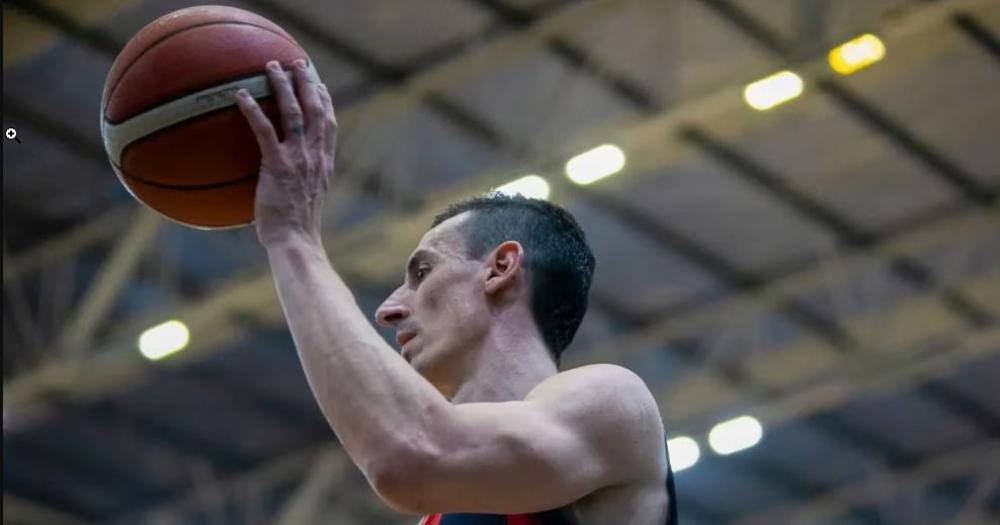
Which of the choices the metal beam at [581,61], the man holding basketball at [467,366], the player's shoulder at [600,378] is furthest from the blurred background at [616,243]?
the player's shoulder at [600,378]

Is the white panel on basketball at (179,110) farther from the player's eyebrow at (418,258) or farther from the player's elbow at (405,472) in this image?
the player's elbow at (405,472)

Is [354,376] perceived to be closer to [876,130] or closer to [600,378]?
[600,378]

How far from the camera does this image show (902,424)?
1809cm

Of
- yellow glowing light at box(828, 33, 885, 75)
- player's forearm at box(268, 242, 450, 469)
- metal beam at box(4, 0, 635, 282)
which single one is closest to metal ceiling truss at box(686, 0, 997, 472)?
yellow glowing light at box(828, 33, 885, 75)

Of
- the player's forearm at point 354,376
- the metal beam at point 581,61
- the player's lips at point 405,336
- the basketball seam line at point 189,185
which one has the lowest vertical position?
the player's forearm at point 354,376

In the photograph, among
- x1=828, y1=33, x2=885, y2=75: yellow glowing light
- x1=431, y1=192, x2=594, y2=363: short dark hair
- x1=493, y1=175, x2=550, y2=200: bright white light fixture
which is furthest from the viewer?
x1=493, y1=175, x2=550, y2=200: bright white light fixture

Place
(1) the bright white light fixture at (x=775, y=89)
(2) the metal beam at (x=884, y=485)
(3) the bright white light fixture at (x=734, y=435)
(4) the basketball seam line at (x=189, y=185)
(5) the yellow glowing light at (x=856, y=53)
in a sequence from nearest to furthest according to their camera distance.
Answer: (4) the basketball seam line at (x=189, y=185) → (5) the yellow glowing light at (x=856, y=53) → (1) the bright white light fixture at (x=775, y=89) → (3) the bright white light fixture at (x=734, y=435) → (2) the metal beam at (x=884, y=485)

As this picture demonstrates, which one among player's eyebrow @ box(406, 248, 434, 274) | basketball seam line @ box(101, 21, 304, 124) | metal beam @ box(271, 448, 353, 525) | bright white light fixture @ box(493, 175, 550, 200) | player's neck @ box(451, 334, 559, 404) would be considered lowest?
player's neck @ box(451, 334, 559, 404)

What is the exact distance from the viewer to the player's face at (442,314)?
3305 mm

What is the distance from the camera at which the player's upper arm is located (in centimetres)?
286

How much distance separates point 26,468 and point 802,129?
323 inches

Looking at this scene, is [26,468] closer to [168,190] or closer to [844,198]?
[844,198]

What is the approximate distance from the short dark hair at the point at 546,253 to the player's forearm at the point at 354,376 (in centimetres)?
48

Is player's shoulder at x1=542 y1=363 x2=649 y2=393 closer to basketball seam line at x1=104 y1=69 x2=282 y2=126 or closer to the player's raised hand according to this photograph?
the player's raised hand
